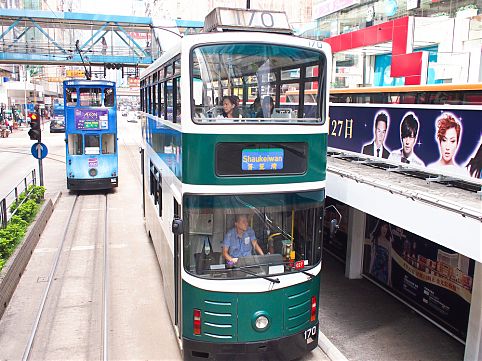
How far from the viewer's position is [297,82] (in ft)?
20.8

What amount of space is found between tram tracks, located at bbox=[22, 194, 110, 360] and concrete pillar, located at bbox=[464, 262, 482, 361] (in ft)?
15.8

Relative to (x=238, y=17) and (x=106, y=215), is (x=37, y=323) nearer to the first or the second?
(x=238, y=17)

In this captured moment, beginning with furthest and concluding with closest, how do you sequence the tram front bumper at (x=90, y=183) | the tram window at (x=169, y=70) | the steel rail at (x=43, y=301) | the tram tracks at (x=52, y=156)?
the tram tracks at (x=52, y=156), the tram front bumper at (x=90, y=183), the steel rail at (x=43, y=301), the tram window at (x=169, y=70)

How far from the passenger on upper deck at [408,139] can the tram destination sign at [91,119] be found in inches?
466

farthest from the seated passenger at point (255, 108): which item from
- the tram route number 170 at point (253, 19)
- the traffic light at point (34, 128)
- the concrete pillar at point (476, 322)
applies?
the traffic light at point (34, 128)

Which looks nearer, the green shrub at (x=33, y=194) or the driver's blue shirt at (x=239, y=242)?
the driver's blue shirt at (x=239, y=242)

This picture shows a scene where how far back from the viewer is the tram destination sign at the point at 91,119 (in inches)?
670

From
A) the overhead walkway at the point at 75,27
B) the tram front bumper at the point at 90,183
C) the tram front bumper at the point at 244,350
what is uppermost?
the overhead walkway at the point at 75,27

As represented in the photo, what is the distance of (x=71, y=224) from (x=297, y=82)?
32.1ft

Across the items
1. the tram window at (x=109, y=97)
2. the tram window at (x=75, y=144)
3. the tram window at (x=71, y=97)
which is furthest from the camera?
the tram window at (x=75, y=144)

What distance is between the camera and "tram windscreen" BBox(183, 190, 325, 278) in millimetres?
5645

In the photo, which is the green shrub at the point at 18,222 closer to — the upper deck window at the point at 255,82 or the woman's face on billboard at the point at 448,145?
the upper deck window at the point at 255,82

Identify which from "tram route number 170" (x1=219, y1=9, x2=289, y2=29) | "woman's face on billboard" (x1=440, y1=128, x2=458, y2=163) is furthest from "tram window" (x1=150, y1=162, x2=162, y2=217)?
"woman's face on billboard" (x1=440, y1=128, x2=458, y2=163)

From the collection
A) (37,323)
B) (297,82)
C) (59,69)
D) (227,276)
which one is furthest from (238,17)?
(59,69)
